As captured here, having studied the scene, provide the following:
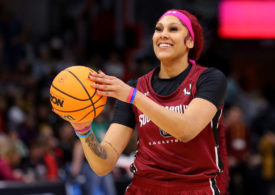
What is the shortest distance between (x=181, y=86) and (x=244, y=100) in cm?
1093

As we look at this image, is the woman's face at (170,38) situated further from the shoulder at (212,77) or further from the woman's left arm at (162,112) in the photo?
the woman's left arm at (162,112)

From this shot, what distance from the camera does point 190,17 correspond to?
277cm

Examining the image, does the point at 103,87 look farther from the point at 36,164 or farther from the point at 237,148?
the point at 237,148

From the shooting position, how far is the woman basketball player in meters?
2.49

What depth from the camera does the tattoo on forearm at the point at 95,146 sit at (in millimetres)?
2600

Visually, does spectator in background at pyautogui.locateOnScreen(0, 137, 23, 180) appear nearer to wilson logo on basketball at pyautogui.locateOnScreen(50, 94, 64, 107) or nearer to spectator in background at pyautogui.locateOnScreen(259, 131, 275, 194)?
wilson logo on basketball at pyautogui.locateOnScreen(50, 94, 64, 107)

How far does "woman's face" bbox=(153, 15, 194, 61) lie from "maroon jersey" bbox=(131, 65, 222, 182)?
5.9 inches

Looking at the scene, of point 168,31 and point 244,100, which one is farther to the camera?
point 244,100

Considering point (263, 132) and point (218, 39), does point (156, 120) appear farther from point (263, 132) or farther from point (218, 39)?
point (218, 39)

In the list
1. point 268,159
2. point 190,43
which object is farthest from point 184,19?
point 268,159

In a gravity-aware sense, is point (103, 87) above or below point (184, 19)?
below

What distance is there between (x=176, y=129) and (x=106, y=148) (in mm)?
558

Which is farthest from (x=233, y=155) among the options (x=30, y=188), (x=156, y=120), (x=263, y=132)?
(x=156, y=120)

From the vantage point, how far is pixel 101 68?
1225 centimetres
